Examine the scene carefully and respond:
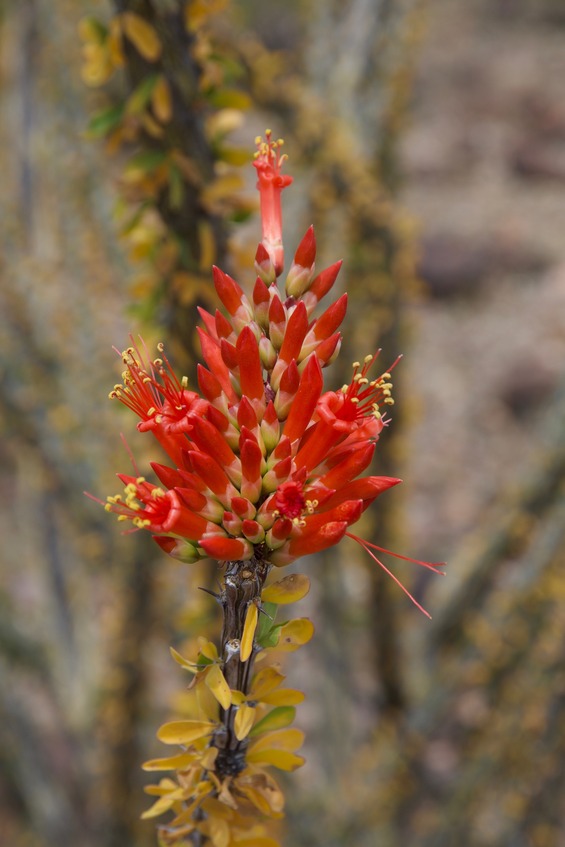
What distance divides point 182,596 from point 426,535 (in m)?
3.04

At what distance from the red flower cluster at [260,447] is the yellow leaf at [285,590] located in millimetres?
35

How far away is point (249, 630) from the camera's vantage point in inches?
30.8

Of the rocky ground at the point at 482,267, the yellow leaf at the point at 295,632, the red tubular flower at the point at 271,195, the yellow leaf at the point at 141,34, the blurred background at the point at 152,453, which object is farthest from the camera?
the rocky ground at the point at 482,267

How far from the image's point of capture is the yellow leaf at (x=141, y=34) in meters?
1.32

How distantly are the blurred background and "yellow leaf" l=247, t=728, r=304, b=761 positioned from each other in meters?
0.86

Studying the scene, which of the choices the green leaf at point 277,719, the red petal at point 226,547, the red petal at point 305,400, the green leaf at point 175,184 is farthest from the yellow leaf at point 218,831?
the green leaf at point 175,184

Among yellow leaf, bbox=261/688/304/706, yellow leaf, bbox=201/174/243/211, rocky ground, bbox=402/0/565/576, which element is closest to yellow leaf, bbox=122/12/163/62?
yellow leaf, bbox=201/174/243/211

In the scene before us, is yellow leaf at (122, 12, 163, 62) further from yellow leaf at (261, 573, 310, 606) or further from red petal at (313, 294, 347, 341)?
yellow leaf at (261, 573, 310, 606)

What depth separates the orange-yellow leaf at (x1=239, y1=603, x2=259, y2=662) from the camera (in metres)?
0.77

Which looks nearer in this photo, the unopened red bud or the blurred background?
the unopened red bud

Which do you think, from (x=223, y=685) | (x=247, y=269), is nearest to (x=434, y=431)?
(x=247, y=269)

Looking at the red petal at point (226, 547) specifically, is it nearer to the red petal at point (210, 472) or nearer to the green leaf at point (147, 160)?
the red petal at point (210, 472)

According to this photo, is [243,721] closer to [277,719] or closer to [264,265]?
[277,719]

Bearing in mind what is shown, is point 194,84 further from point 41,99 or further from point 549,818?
point 41,99
